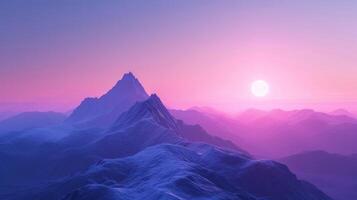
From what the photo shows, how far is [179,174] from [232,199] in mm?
26816

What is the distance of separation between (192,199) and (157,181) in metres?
29.6

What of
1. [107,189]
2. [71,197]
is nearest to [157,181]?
[107,189]

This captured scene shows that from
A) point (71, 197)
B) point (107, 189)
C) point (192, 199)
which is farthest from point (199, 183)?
point (71, 197)

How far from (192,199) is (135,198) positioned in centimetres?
2497

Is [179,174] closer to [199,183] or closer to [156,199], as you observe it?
[199,183]

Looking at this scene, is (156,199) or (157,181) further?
(157,181)

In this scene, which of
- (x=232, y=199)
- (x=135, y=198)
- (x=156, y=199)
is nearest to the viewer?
(x=156, y=199)

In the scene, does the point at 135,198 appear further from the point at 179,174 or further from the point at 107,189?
the point at 179,174

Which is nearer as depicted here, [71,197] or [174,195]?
[174,195]

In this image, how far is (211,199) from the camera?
575ft

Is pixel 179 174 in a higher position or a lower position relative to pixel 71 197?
higher

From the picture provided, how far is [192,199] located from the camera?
555ft

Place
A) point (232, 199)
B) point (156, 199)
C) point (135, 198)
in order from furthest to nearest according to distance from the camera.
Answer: point (232, 199)
point (135, 198)
point (156, 199)

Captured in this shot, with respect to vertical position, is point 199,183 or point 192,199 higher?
point 199,183
